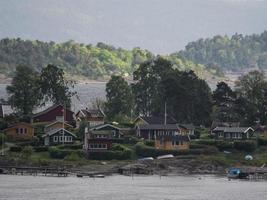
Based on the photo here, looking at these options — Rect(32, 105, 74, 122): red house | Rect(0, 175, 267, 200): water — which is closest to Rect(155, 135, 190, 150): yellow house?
Rect(0, 175, 267, 200): water

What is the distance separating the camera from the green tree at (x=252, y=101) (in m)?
114

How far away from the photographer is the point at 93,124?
110625 mm

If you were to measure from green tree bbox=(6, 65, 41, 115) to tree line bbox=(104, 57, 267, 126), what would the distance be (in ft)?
30.2

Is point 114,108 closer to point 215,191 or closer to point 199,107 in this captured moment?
point 199,107

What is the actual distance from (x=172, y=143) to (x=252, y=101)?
20318mm

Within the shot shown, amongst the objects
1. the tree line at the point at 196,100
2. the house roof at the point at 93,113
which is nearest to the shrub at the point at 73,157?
the house roof at the point at 93,113

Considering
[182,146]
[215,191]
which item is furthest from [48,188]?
[182,146]

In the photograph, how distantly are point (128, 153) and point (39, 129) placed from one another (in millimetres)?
17795

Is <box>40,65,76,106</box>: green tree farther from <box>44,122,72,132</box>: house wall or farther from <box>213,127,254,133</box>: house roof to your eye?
<box>213,127,254,133</box>: house roof

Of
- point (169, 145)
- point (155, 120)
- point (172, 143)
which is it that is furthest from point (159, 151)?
point (155, 120)

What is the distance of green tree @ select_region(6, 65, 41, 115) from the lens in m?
117

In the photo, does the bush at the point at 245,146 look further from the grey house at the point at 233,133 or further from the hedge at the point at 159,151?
the grey house at the point at 233,133

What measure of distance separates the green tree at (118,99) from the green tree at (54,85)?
240 inches

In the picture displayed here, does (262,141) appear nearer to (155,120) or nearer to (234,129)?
(234,129)
